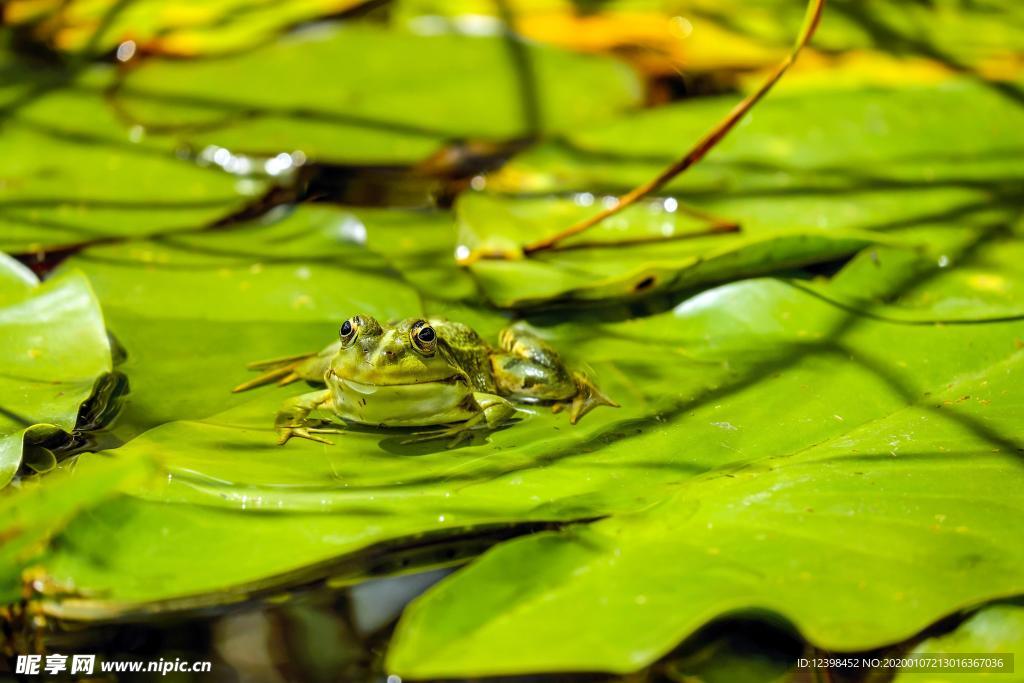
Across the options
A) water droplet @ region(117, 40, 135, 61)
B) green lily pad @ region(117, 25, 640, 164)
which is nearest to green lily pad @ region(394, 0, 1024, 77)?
green lily pad @ region(117, 25, 640, 164)

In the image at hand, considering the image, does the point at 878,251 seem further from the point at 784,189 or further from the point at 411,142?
the point at 411,142

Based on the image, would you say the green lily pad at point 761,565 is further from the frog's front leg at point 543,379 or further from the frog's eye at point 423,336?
the frog's eye at point 423,336

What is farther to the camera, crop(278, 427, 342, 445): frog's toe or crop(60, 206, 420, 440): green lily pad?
crop(60, 206, 420, 440): green lily pad

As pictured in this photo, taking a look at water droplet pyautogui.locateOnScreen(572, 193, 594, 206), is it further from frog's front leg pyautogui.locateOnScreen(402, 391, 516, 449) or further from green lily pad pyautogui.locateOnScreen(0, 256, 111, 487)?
green lily pad pyautogui.locateOnScreen(0, 256, 111, 487)

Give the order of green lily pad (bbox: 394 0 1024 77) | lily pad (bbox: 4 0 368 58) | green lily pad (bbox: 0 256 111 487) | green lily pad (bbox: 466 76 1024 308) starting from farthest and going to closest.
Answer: lily pad (bbox: 4 0 368 58) → green lily pad (bbox: 394 0 1024 77) → green lily pad (bbox: 466 76 1024 308) → green lily pad (bbox: 0 256 111 487)

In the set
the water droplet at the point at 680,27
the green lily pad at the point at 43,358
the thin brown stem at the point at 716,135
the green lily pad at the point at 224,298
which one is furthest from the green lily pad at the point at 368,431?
the water droplet at the point at 680,27

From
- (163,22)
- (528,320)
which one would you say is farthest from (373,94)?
(528,320)

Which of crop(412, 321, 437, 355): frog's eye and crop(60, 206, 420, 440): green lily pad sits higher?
crop(412, 321, 437, 355): frog's eye
